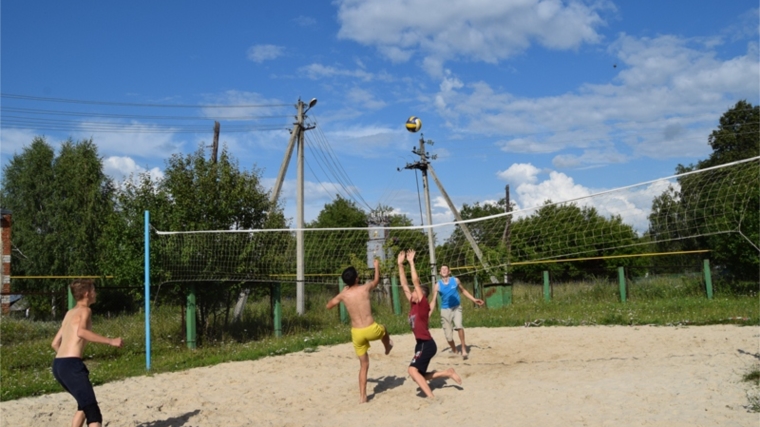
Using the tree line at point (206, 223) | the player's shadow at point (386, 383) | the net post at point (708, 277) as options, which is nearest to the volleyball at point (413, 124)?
the tree line at point (206, 223)

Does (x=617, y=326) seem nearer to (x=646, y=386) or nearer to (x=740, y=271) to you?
(x=646, y=386)

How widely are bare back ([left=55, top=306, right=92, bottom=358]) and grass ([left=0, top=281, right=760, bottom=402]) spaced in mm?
3439

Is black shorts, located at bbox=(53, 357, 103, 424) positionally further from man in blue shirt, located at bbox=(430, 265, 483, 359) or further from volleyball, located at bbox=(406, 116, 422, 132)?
volleyball, located at bbox=(406, 116, 422, 132)

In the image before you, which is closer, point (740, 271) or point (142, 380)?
point (142, 380)

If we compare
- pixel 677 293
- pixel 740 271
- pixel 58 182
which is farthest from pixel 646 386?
pixel 58 182

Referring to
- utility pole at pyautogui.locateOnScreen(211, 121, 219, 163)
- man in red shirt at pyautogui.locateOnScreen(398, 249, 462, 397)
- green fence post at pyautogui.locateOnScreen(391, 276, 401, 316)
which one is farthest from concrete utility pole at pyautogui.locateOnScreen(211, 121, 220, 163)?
man in red shirt at pyautogui.locateOnScreen(398, 249, 462, 397)

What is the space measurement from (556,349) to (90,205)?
21775mm

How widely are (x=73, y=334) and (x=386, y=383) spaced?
4477 mm

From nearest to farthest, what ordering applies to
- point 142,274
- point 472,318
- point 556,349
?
point 556,349 < point 142,274 < point 472,318

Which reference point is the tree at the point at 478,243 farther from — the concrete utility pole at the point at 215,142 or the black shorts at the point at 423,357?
the concrete utility pole at the point at 215,142

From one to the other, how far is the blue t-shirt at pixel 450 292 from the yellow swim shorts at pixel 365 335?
2.95 meters

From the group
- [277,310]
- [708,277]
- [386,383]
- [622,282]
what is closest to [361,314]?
[386,383]

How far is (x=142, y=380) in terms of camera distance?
387 inches

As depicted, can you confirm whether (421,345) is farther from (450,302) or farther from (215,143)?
(215,143)
